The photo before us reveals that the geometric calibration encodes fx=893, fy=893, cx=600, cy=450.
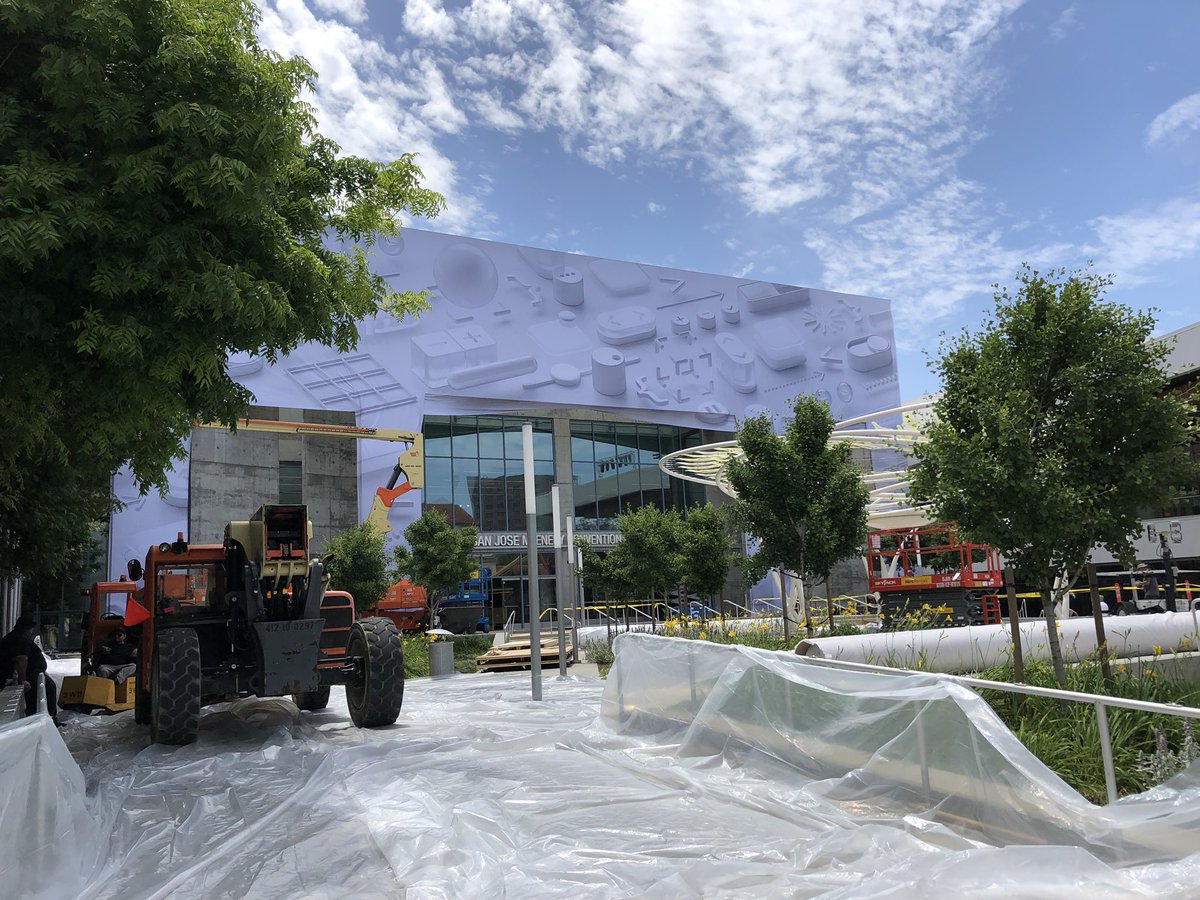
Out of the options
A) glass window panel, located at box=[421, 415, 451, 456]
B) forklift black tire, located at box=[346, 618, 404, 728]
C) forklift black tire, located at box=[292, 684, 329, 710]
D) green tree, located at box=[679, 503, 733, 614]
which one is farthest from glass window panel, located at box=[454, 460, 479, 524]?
forklift black tire, located at box=[346, 618, 404, 728]

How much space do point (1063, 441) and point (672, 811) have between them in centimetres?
477

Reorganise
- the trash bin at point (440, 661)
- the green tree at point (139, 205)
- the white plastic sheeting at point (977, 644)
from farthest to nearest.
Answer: the trash bin at point (440, 661)
the white plastic sheeting at point (977, 644)
the green tree at point (139, 205)

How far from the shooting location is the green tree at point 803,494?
15.8 m

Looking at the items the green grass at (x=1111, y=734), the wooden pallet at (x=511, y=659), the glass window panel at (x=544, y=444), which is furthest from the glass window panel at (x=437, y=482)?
the green grass at (x=1111, y=734)

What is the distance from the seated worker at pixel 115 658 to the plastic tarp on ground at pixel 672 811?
158 inches

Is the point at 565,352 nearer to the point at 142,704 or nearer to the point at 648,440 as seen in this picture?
the point at 648,440

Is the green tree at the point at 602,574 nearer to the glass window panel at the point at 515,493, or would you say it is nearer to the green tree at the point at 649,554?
the green tree at the point at 649,554

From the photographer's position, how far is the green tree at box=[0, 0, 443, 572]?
5898mm

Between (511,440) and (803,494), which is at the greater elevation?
(511,440)

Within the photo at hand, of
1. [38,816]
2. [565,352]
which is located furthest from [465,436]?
[38,816]

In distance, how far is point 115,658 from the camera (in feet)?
43.3

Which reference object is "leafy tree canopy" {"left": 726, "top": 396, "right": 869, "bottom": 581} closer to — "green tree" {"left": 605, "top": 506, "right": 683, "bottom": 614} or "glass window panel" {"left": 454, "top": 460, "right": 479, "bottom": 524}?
"green tree" {"left": 605, "top": 506, "right": 683, "bottom": 614}

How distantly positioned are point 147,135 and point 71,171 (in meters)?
0.60

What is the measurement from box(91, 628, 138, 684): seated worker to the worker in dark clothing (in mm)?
758
